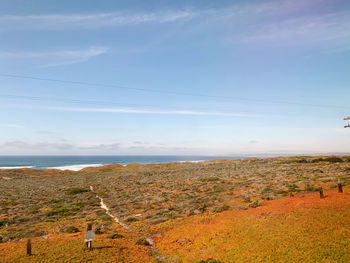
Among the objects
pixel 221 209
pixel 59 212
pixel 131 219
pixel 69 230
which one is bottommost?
pixel 59 212

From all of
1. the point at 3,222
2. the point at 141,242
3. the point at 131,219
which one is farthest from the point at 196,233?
the point at 3,222

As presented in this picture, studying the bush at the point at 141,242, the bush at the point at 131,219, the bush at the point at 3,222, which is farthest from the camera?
the bush at the point at 131,219

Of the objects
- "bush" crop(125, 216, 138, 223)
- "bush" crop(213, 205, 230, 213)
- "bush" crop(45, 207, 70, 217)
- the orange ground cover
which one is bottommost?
"bush" crop(45, 207, 70, 217)

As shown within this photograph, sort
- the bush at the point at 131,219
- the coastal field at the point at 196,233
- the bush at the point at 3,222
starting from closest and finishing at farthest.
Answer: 1. the coastal field at the point at 196,233
2. the bush at the point at 3,222
3. the bush at the point at 131,219

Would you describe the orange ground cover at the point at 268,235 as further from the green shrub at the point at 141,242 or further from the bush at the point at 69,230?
the bush at the point at 69,230

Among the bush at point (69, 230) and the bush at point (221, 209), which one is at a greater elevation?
the bush at point (221, 209)

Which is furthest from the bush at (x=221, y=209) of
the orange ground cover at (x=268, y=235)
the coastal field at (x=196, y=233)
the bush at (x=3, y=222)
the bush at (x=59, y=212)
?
the bush at (x=3, y=222)

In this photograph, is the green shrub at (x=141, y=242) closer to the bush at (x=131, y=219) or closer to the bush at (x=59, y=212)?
the bush at (x=131, y=219)

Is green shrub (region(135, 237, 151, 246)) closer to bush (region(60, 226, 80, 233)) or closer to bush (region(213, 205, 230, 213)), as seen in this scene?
bush (region(60, 226, 80, 233))

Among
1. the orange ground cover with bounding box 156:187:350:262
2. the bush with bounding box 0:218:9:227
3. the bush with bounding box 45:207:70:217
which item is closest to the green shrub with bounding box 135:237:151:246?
the orange ground cover with bounding box 156:187:350:262

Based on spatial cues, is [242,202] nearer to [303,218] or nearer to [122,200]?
[303,218]

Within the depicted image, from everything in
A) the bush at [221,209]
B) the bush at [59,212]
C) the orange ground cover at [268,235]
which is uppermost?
the orange ground cover at [268,235]

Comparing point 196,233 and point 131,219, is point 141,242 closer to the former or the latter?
point 196,233

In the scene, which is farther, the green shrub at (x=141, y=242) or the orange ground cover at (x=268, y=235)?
the green shrub at (x=141, y=242)
